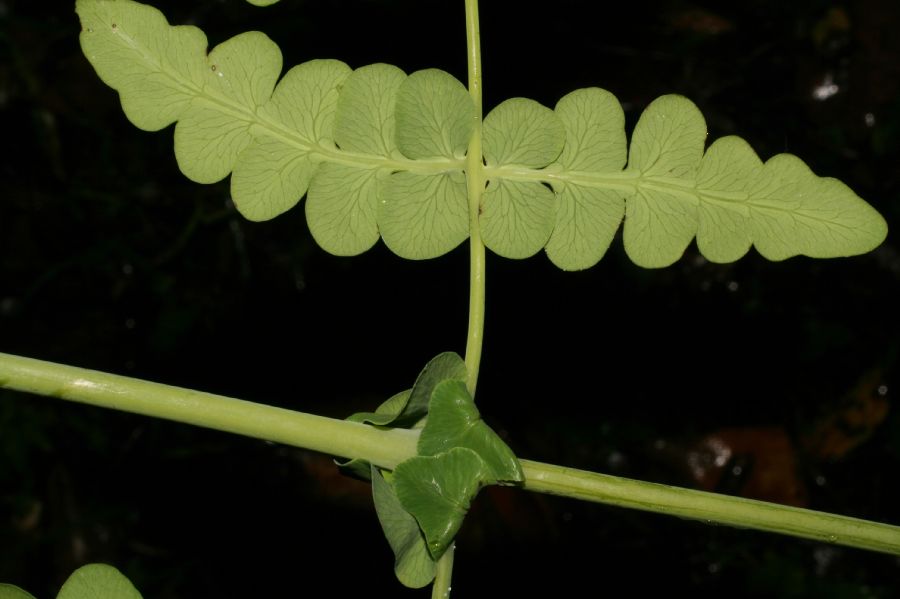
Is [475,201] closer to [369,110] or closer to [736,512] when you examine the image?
[369,110]

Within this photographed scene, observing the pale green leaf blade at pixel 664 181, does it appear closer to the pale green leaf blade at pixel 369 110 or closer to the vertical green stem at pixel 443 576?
the pale green leaf blade at pixel 369 110

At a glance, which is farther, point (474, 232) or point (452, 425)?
point (474, 232)

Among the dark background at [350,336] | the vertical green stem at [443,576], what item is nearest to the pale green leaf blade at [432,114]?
the vertical green stem at [443,576]

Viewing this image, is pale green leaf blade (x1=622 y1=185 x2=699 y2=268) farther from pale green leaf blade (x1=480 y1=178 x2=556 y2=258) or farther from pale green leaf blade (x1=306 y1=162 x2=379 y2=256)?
pale green leaf blade (x1=306 y1=162 x2=379 y2=256)

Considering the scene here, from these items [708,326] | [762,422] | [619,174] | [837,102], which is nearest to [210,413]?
Result: [619,174]

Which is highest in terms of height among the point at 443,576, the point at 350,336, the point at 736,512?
the point at 736,512

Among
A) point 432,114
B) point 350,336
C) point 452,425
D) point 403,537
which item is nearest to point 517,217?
point 432,114

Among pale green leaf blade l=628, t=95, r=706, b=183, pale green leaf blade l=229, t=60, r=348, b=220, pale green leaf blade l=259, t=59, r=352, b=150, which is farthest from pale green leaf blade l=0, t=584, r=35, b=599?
pale green leaf blade l=628, t=95, r=706, b=183
